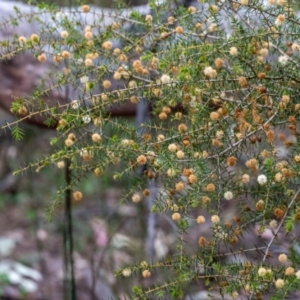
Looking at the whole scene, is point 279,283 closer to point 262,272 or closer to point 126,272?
point 262,272

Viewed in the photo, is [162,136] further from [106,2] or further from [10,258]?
[106,2]

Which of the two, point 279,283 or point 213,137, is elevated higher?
point 213,137

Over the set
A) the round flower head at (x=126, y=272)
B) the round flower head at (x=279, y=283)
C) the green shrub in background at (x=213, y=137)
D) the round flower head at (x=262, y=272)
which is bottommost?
the round flower head at (x=279, y=283)

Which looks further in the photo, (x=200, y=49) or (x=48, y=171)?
(x=48, y=171)

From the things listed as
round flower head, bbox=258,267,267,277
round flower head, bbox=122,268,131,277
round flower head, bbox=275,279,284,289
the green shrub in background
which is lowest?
round flower head, bbox=275,279,284,289

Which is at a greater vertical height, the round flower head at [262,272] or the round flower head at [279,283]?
the round flower head at [262,272]

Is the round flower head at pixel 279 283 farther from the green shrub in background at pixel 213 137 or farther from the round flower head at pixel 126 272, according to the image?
the round flower head at pixel 126 272

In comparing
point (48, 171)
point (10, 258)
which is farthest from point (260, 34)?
point (48, 171)

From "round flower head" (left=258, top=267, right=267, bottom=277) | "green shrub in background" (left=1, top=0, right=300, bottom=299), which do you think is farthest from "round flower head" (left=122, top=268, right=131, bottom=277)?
"round flower head" (left=258, top=267, right=267, bottom=277)

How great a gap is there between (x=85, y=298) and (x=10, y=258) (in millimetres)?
354

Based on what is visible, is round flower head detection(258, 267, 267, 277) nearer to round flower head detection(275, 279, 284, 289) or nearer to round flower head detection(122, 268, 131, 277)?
round flower head detection(275, 279, 284, 289)

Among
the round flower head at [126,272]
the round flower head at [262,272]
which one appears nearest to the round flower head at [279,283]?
the round flower head at [262,272]

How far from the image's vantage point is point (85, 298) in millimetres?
1973

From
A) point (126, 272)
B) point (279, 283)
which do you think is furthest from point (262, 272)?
point (126, 272)
